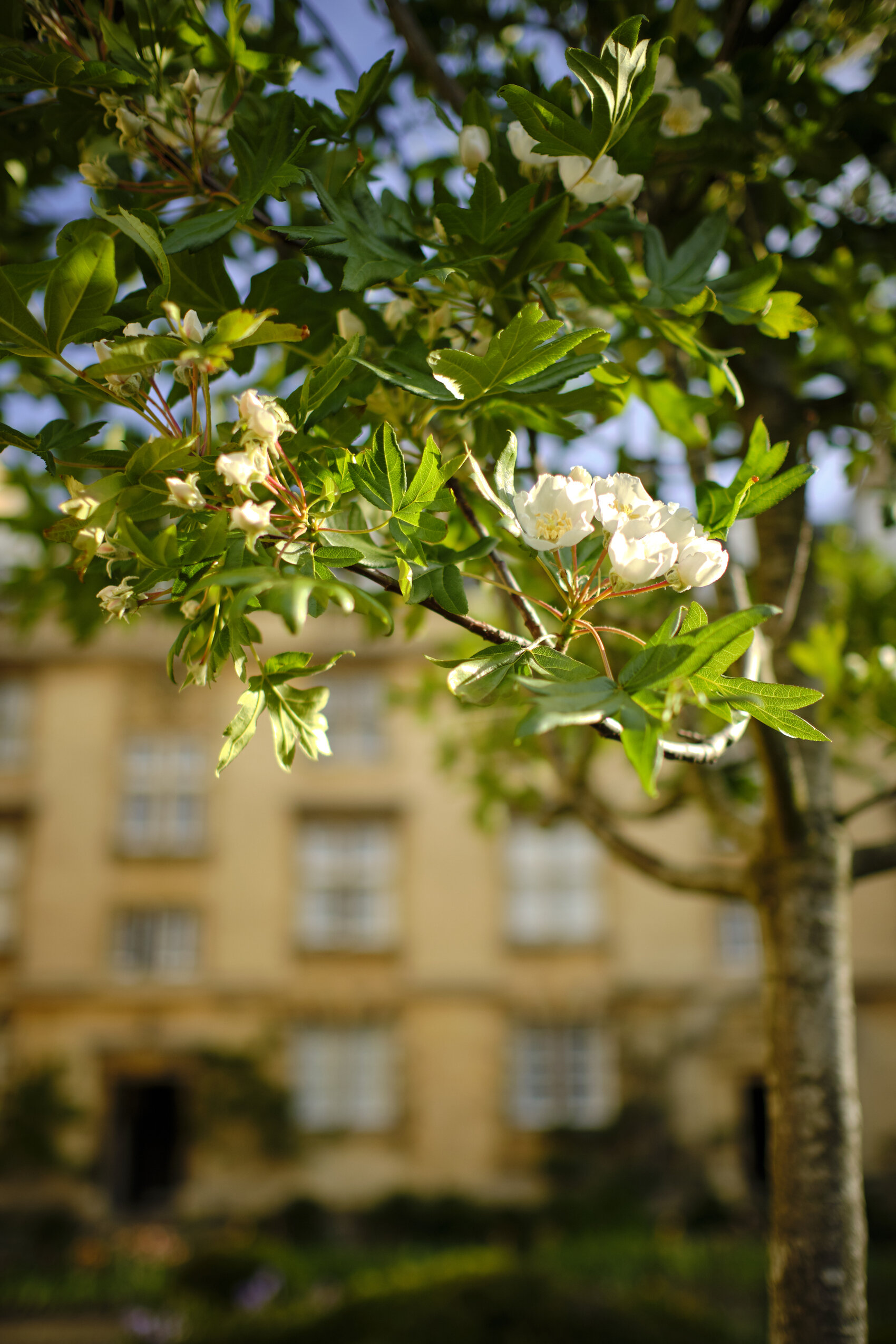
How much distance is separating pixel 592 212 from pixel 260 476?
884 millimetres

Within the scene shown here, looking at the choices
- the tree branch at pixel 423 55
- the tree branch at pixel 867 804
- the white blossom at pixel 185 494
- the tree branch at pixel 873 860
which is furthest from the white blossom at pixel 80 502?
the tree branch at pixel 873 860

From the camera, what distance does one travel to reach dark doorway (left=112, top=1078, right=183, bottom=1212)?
1245 cm

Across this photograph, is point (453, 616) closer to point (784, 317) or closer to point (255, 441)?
point (255, 441)

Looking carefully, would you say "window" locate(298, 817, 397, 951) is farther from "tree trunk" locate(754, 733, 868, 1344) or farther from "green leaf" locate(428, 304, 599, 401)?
"green leaf" locate(428, 304, 599, 401)

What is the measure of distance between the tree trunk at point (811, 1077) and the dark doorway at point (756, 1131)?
998 centimetres

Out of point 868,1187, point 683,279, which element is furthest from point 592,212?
point 868,1187

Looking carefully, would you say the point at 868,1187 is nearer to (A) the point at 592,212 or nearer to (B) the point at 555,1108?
(B) the point at 555,1108

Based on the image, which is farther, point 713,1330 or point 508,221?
point 713,1330

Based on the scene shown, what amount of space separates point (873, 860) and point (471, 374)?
1.77 metres

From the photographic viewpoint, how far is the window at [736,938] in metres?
11.8

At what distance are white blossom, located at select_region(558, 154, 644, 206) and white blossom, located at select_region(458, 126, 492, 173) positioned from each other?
16 centimetres

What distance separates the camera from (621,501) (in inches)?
50.0

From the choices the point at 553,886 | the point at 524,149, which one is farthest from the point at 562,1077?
the point at 524,149

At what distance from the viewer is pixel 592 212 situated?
1.69 metres
